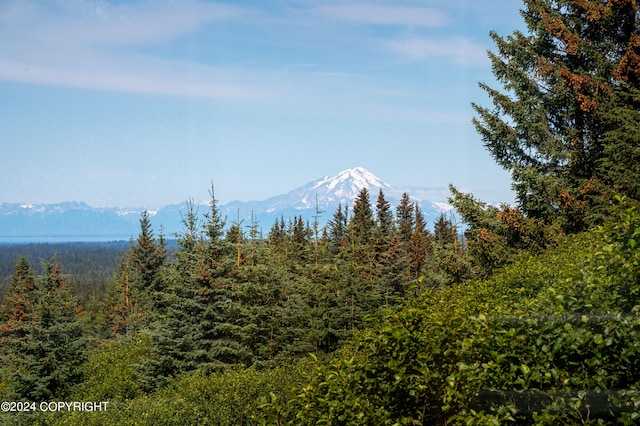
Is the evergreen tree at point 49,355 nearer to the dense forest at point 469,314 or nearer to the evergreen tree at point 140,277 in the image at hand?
the dense forest at point 469,314

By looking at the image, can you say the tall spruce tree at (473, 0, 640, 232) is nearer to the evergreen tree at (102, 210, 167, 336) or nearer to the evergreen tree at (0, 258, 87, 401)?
the evergreen tree at (0, 258, 87, 401)

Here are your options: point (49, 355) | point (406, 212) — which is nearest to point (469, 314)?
point (49, 355)

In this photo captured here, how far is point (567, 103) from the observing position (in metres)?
22.6

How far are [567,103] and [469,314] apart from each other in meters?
17.1

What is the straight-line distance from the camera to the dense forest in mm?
6125

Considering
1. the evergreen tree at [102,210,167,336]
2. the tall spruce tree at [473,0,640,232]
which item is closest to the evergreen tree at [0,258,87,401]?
the tall spruce tree at [473,0,640,232]

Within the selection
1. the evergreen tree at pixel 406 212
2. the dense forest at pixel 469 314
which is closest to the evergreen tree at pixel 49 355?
the dense forest at pixel 469 314

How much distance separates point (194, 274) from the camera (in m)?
28.6

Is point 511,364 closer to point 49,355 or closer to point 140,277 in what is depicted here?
point 49,355

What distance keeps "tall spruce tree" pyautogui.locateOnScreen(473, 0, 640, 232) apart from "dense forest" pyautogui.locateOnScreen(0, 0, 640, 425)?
80mm

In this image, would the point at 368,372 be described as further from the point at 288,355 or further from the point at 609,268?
the point at 288,355

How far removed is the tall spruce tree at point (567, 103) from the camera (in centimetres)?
2064

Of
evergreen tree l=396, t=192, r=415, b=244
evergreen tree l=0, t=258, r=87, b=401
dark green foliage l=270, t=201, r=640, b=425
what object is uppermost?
evergreen tree l=396, t=192, r=415, b=244

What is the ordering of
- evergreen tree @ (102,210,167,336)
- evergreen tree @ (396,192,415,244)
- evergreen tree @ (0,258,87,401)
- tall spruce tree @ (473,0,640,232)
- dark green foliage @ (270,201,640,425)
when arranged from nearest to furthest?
dark green foliage @ (270,201,640,425) < tall spruce tree @ (473,0,640,232) < evergreen tree @ (0,258,87,401) < evergreen tree @ (102,210,167,336) < evergreen tree @ (396,192,415,244)
